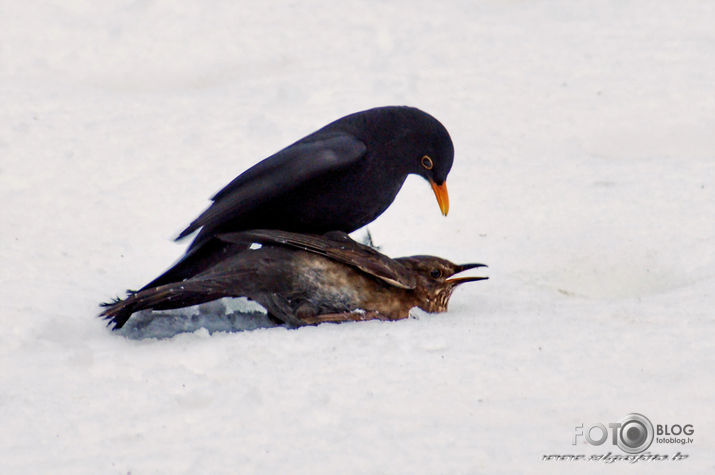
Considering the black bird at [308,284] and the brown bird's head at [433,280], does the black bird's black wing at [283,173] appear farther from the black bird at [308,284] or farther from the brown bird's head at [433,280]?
the brown bird's head at [433,280]

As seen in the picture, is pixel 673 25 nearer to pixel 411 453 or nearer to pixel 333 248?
pixel 333 248

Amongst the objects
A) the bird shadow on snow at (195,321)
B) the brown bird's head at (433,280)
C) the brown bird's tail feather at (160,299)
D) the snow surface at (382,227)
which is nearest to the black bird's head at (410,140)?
the brown bird's head at (433,280)

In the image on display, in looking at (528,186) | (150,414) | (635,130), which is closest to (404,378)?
(150,414)

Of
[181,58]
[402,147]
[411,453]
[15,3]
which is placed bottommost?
[411,453]

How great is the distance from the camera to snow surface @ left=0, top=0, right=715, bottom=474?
326cm

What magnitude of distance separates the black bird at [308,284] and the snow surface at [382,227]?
0.19m

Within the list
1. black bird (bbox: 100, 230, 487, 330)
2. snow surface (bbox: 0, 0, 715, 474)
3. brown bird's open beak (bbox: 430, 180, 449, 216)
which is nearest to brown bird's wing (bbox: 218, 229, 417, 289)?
black bird (bbox: 100, 230, 487, 330)

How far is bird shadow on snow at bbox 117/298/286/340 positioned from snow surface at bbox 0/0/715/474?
119 millimetres

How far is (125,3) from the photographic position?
8.91 meters

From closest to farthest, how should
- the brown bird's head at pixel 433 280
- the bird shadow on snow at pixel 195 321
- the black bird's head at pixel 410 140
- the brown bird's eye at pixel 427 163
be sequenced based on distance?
the bird shadow on snow at pixel 195 321 < the brown bird's head at pixel 433 280 < the black bird's head at pixel 410 140 < the brown bird's eye at pixel 427 163

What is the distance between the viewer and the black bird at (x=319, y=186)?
464 cm

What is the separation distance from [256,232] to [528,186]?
7.19 feet

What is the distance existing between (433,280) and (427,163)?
26.0 inches

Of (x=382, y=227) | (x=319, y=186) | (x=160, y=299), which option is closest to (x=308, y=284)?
(x=319, y=186)
